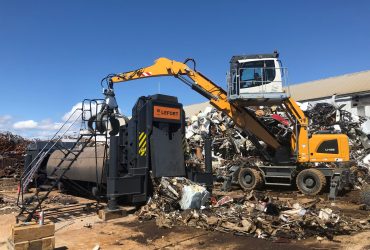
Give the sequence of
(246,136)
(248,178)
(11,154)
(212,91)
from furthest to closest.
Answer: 1. (11,154)
2. (246,136)
3. (248,178)
4. (212,91)

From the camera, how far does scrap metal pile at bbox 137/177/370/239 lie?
691cm

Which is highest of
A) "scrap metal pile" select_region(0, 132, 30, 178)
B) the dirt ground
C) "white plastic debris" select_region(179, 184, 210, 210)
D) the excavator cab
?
the excavator cab

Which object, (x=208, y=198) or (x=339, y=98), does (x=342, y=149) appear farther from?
(x=339, y=98)

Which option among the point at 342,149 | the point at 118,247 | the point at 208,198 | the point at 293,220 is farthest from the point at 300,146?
the point at 118,247

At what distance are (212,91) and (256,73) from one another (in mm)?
1743

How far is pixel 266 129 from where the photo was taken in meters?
14.3

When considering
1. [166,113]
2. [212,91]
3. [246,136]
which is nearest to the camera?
[166,113]

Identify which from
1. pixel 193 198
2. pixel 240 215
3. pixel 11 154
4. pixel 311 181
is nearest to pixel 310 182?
pixel 311 181

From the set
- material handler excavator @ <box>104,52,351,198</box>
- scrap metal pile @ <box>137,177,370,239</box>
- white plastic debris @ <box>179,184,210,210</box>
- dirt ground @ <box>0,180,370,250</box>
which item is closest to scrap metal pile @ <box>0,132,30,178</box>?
material handler excavator @ <box>104,52,351,198</box>

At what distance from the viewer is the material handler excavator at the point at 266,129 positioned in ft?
42.4

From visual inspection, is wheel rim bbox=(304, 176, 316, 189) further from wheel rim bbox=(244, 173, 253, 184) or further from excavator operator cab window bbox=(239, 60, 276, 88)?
excavator operator cab window bbox=(239, 60, 276, 88)

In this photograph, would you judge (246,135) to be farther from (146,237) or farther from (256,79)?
(146,237)

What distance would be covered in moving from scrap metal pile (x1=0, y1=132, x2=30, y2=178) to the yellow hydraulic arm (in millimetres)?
9856

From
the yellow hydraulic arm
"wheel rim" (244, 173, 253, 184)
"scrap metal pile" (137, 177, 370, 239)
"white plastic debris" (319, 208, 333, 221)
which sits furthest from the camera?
"wheel rim" (244, 173, 253, 184)
